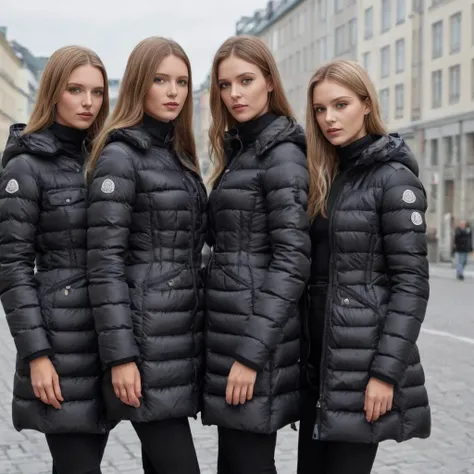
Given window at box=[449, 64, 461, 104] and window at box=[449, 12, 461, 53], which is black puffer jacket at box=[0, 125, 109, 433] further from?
window at box=[449, 12, 461, 53]

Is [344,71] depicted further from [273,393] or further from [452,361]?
[452,361]

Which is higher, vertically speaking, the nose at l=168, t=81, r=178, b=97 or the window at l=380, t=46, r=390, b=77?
the window at l=380, t=46, r=390, b=77

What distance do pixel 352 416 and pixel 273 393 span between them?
1.06 feet

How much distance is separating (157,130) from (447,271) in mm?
28271

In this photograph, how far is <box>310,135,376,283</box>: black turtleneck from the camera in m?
3.71

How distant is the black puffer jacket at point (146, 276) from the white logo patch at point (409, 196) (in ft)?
2.77

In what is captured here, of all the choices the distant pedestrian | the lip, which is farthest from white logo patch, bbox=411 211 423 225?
the distant pedestrian

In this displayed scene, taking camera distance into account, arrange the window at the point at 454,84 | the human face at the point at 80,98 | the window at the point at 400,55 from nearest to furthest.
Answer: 1. the human face at the point at 80,98
2. the window at the point at 454,84
3. the window at the point at 400,55

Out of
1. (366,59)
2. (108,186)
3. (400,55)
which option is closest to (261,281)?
(108,186)

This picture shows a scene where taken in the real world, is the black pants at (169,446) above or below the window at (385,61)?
below

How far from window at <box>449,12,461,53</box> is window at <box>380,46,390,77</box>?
924cm

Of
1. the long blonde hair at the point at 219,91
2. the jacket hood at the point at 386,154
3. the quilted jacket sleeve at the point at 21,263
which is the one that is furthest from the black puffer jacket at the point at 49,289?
the jacket hood at the point at 386,154

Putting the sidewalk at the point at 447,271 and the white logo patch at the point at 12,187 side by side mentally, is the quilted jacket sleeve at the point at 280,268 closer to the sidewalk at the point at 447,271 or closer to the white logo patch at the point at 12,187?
the white logo patch at the point at 12,187

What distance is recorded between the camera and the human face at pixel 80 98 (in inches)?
151
